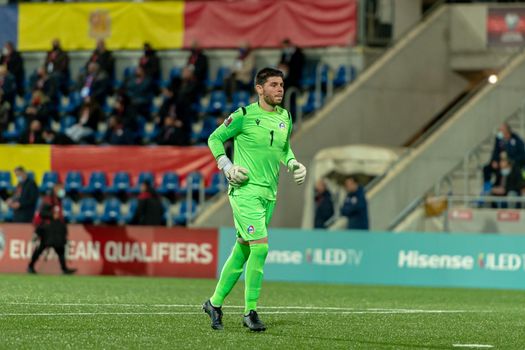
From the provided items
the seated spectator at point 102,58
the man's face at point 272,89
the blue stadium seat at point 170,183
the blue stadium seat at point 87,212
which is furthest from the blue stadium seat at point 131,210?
the man's face at point 272,89

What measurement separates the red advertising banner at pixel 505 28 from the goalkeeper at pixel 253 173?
70.9 feet

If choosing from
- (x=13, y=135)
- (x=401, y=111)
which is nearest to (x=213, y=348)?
(x=401, y=111)

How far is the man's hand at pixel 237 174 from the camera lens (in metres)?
13.8

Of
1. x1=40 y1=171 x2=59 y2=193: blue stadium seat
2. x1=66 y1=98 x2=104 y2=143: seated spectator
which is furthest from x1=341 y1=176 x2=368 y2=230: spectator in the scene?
x1=66 y1=98 x2=104 y2=143: seated spectator

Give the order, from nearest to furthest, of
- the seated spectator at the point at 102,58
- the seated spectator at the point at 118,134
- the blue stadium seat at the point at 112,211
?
the blue stadium seat at the point at 112,211, the seated spectator at the point at 118,134, the seated spectator at the point at 102,58

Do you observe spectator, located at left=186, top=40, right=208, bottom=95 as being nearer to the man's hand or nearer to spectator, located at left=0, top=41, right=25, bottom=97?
spectator, located at left=0, top=41, right=25, bottom=97

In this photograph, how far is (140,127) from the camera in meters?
35.9

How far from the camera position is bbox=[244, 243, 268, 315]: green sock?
13719 mm

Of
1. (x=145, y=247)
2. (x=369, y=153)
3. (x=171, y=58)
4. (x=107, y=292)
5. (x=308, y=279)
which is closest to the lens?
(x=107, y=292)

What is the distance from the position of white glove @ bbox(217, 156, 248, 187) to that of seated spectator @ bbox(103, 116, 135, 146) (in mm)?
21423

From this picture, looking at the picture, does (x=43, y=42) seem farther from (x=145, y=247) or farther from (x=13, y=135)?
(x=145, y=247)

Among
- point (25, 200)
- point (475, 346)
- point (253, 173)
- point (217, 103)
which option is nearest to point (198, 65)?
point (217, 103)

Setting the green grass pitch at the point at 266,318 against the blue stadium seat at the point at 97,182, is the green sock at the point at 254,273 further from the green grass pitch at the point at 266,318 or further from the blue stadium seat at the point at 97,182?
the blue stadium seat at the point at 97,182

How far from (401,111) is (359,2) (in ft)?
9.34
